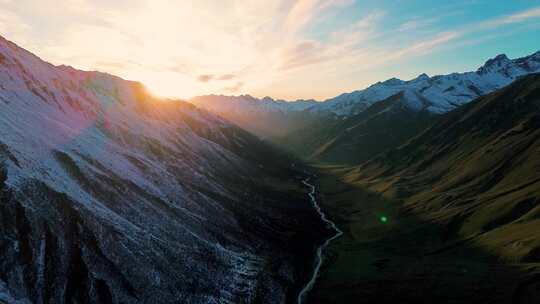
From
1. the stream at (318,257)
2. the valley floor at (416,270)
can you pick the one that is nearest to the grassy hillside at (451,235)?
the valley floor at (416,270)

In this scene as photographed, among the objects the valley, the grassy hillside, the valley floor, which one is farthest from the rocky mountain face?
the grassy hillside

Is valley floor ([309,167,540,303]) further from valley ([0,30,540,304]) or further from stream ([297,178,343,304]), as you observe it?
stream ([297,178,343,304])

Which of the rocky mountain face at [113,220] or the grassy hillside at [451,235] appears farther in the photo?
the grassy hillside at [451,235]

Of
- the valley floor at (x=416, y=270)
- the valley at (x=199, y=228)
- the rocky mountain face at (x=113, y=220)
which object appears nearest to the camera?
the rocky mountain face at (x=113, y=220)

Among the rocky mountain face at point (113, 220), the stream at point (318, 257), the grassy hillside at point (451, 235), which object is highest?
the rocky mountain face at point (113, 220)

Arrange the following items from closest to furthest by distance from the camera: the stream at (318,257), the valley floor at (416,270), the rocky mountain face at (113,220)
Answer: the rocky mountain face at (113,220) < the valley floor at (416,270) < the stream at (318,257)

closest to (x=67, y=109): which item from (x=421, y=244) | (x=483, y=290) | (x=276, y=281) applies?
(x=276, y=281)

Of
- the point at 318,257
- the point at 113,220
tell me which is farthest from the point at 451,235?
the point at 113,220

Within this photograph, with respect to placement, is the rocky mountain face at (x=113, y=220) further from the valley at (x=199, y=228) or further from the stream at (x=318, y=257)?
the stream at (x=318, y=257)
